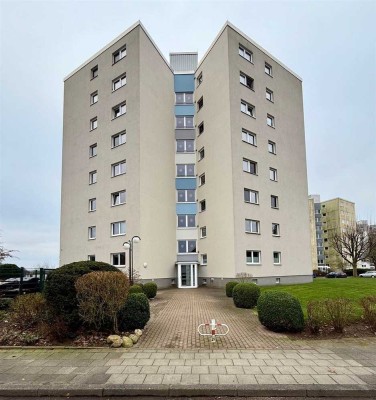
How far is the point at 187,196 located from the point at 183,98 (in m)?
10.2

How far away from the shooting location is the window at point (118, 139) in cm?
2726

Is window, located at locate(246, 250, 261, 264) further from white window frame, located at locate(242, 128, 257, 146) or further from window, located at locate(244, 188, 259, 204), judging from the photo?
white window frame, located at locate(242, 128, 257, 146)

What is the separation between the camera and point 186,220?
1158 inches

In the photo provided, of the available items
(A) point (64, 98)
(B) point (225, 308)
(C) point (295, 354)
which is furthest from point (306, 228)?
(A) point (64, 98)

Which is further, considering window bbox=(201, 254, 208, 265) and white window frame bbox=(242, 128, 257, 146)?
window bbox=(201, 254, 208, 265)

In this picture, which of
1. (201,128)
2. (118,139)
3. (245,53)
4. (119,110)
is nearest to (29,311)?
(118,139)

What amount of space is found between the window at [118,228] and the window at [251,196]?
10.1m

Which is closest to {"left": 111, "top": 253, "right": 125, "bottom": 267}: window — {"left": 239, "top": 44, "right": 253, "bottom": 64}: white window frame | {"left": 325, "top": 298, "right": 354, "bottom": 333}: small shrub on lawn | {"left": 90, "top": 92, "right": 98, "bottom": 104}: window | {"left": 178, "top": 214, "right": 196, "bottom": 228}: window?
{"left": 178, "top": 214, "right": 196, "bottom": 228}: window

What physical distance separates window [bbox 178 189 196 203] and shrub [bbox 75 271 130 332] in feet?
69.9

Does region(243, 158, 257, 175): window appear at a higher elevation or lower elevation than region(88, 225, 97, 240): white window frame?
higher

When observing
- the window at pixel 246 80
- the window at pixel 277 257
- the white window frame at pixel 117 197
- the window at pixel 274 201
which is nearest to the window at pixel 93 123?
the white window frame at pixel 117 197

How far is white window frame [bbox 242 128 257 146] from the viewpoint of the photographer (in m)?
27.1

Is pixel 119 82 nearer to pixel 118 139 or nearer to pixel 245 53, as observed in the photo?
pixel 118 139

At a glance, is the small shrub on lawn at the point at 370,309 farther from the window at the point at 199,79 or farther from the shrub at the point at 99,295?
the window at the point at 199,79
